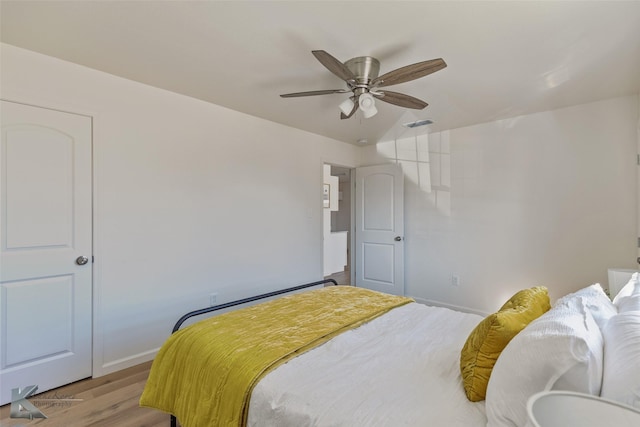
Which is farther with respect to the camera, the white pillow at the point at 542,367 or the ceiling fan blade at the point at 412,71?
the ceiling fan blade at the point at 412,71

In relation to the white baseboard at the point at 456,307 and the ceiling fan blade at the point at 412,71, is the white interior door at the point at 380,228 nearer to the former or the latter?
the white baseboard at the point at 456,307

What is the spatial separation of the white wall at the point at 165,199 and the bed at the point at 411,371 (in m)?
1.19

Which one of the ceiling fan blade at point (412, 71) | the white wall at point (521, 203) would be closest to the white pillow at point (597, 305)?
the ceiling fan blade at point (412, 71)

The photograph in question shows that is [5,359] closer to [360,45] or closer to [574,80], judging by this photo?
[360,45]

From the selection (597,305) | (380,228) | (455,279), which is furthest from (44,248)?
(455,279)

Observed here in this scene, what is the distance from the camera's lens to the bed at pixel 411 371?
0.93 meters

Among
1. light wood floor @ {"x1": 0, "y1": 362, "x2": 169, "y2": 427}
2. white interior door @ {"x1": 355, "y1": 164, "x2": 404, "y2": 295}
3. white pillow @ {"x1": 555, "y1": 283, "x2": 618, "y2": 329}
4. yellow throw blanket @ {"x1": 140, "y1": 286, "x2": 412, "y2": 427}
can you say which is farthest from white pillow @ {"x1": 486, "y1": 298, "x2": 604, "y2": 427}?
white interior door @ {"x1": 355, "y1": 164, "x2": 404, "y2": 295}

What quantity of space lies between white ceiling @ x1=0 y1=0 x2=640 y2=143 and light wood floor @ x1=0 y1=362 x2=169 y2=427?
86.9 inches

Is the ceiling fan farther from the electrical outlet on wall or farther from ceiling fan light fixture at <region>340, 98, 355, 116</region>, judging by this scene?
the electrical outlet on wall

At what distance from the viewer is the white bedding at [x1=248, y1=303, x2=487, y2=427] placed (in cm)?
109

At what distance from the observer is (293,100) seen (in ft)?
9.99

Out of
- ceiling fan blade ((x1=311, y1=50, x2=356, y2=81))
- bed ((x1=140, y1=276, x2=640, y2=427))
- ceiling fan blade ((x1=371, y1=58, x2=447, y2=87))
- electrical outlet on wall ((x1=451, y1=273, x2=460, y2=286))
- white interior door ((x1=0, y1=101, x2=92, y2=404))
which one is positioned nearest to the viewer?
bed ((x1=140, y1=276, x2=640, y2=427))

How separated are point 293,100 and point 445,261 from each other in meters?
2.78

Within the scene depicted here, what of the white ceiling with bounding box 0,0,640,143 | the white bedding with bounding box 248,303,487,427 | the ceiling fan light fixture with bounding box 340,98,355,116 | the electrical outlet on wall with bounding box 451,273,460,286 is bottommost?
the electrical outlet on wall with bounding box 451,273,460,286
